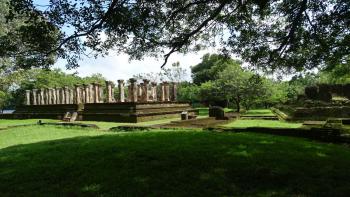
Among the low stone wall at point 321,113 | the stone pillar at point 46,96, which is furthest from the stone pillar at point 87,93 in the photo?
the low stone wall at point 321,113

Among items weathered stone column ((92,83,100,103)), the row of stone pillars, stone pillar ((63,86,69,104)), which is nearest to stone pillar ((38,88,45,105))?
the row of stone pillars

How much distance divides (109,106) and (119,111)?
1568mm

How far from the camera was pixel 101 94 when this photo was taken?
32.7 metres

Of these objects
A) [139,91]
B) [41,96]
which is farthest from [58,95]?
[139,91]

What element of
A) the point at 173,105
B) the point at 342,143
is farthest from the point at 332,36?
the point at 173,105

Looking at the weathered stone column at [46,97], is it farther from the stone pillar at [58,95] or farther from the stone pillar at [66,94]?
the stone pillar at [66,94]

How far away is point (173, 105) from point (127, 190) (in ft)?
71.0

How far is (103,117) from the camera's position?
2333 centimetres

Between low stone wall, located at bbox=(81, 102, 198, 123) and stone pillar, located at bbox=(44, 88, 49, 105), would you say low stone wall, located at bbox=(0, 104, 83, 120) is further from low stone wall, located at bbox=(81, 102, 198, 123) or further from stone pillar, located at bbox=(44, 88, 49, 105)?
stone pillar, located at bbox=(44, 88, 49, 105)

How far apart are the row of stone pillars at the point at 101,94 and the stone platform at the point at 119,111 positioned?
107 inches

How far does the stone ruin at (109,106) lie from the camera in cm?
2206

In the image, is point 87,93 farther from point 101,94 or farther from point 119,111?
point 119,111

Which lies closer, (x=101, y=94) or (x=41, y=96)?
(x=101, y=94)

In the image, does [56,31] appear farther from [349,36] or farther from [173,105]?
[173,105]
